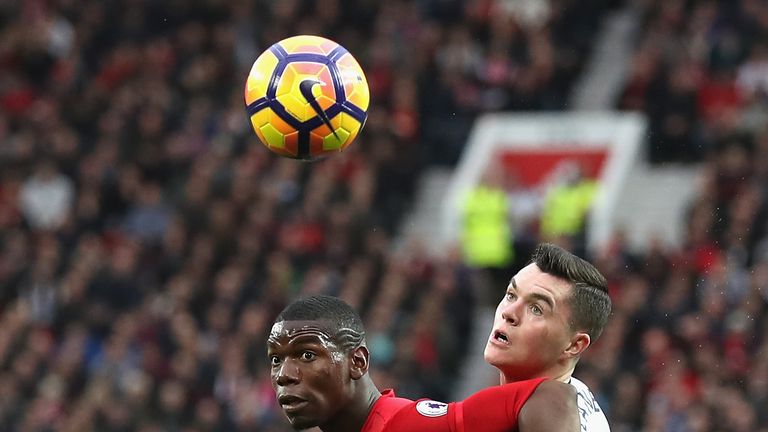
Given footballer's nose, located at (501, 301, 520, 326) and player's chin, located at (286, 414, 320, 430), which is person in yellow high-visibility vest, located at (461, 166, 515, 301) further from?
Answer: player's chin, located at (286, 414, 320, 430)

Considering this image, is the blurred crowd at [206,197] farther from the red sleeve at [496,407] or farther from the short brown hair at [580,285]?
the red sleeve at [496,407]

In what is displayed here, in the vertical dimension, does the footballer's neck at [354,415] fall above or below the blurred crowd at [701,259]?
above

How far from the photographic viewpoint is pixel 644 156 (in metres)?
18.1

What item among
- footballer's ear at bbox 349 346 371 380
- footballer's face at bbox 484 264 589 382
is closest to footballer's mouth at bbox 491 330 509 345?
footballer's face at bbox 484 264 589 382

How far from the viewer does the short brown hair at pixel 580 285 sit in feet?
17.6

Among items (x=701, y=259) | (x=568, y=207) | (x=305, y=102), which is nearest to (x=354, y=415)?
(x=305, y=102)

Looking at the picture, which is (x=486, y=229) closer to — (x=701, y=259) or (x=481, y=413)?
(x=701, y=259)

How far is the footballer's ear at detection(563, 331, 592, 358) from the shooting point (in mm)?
Result: 5379

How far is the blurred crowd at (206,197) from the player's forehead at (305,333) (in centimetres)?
907

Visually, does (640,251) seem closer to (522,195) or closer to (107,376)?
(522,195)

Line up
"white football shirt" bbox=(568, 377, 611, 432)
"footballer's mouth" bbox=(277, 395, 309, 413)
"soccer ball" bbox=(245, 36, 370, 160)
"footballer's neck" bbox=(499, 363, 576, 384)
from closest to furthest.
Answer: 1. "white football shirt" bbox=(568, 377, 611, 432)
2. "footballer's mouth" bbox=(277, 395, 309, 413)
3. "footballer's neck" bbox=(499, 363, 576, 384)
4. "soccer ball" bbox=(245, 36, 370, 160)

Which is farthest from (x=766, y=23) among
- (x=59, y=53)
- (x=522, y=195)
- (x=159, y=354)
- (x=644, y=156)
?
(x=59, y=53)

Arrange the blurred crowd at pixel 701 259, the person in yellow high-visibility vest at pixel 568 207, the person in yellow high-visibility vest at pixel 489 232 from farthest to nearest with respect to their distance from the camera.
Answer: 1. the person in yellow high-visibility vest at pixel 489 232
2. the person in yellow high-visibility vest at pixel 568 207
3. the blurred crowd at pixel 701 259

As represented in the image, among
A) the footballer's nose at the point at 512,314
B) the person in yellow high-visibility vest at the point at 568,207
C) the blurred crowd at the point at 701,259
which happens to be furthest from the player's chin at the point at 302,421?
the person in yellow high-visibility vest at the point at 568,207
